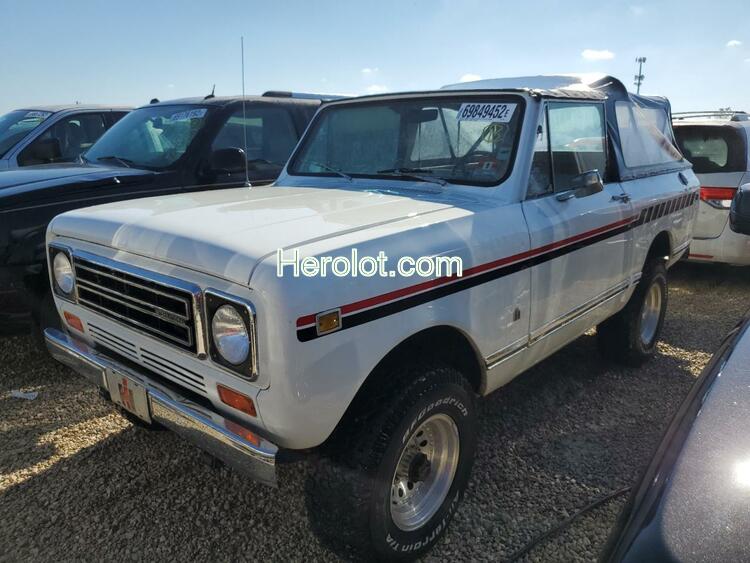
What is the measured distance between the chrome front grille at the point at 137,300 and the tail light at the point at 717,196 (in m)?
5.96

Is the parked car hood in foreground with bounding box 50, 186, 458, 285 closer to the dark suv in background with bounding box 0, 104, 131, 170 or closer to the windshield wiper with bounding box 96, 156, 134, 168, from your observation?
the windshield wiper with bounding box 96, 156, 134, 168

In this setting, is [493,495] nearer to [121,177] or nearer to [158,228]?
[158,228]

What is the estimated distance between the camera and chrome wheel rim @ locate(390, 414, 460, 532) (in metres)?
2.38

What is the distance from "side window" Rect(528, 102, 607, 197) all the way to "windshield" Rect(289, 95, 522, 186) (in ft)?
0.61

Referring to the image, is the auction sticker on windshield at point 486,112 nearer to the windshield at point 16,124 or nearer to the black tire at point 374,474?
the black tire at point 374,474

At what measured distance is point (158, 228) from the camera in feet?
7.41

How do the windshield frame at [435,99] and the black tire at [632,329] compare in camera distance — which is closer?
the windshield frame at [435,99]

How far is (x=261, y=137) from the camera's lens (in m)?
5.15

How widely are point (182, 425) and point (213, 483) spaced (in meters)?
0.92

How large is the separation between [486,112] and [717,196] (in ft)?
14.3

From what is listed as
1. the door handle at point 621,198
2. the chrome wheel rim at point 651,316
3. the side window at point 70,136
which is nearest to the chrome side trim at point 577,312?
the door handle at point 621,198

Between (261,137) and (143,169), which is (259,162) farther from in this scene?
(143,169)

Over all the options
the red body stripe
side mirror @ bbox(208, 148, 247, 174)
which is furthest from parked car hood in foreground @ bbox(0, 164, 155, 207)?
the red body stripe

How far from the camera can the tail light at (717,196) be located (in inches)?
239
